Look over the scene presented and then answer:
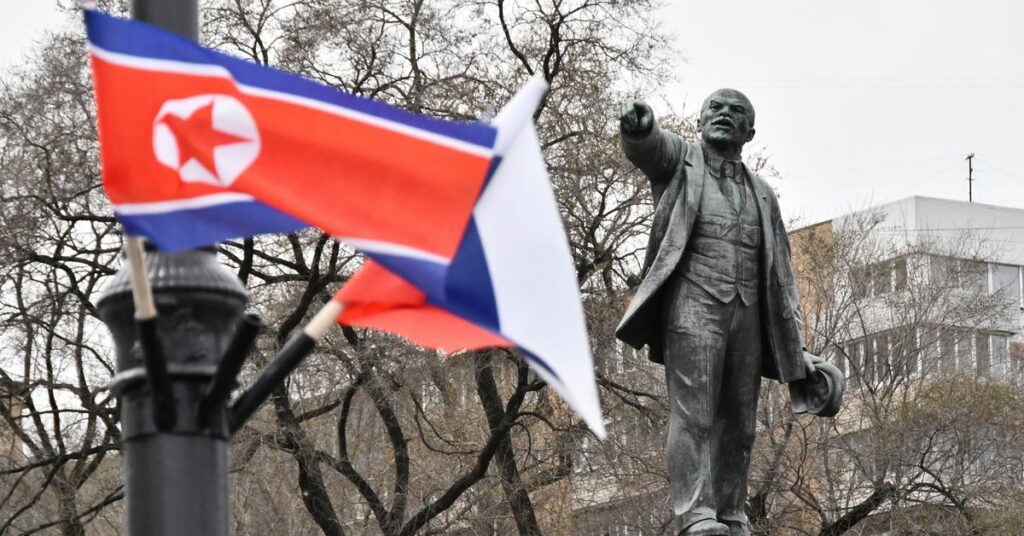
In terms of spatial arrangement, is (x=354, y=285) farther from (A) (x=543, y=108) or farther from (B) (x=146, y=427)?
(A) (x=543, y=108)

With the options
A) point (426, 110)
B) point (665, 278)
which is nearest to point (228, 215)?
point (665, 278)

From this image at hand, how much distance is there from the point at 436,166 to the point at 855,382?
2967 centimetres

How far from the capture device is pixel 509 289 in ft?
15.9

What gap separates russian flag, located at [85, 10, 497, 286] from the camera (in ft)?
15.6

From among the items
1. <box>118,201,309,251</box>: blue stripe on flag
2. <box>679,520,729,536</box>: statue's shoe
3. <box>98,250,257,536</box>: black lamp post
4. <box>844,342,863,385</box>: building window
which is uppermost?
<box>844,342,863,385</box>: building window

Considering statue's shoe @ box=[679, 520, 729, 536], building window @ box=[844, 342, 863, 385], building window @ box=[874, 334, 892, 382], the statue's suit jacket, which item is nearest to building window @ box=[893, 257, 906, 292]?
building window @ box=[874, 334, 892, 382]

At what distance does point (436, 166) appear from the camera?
505 cm

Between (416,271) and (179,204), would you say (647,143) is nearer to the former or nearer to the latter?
(416,271)

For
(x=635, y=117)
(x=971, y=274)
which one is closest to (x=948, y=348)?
(x=971, y=274)

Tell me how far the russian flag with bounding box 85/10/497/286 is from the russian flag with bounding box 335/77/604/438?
0.06 metres

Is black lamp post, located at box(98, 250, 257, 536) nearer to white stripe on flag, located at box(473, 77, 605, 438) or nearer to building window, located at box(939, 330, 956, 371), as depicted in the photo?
white stripe on flag, located at box(473, 77, 605, 438)

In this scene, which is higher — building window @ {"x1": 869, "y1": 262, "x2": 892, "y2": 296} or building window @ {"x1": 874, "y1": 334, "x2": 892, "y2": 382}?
building window @ {"x1": 869, "y1": 262, "x2": 892, "y2": 296}

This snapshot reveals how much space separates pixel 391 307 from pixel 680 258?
176 inches

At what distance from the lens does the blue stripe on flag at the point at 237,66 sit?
4.81m
